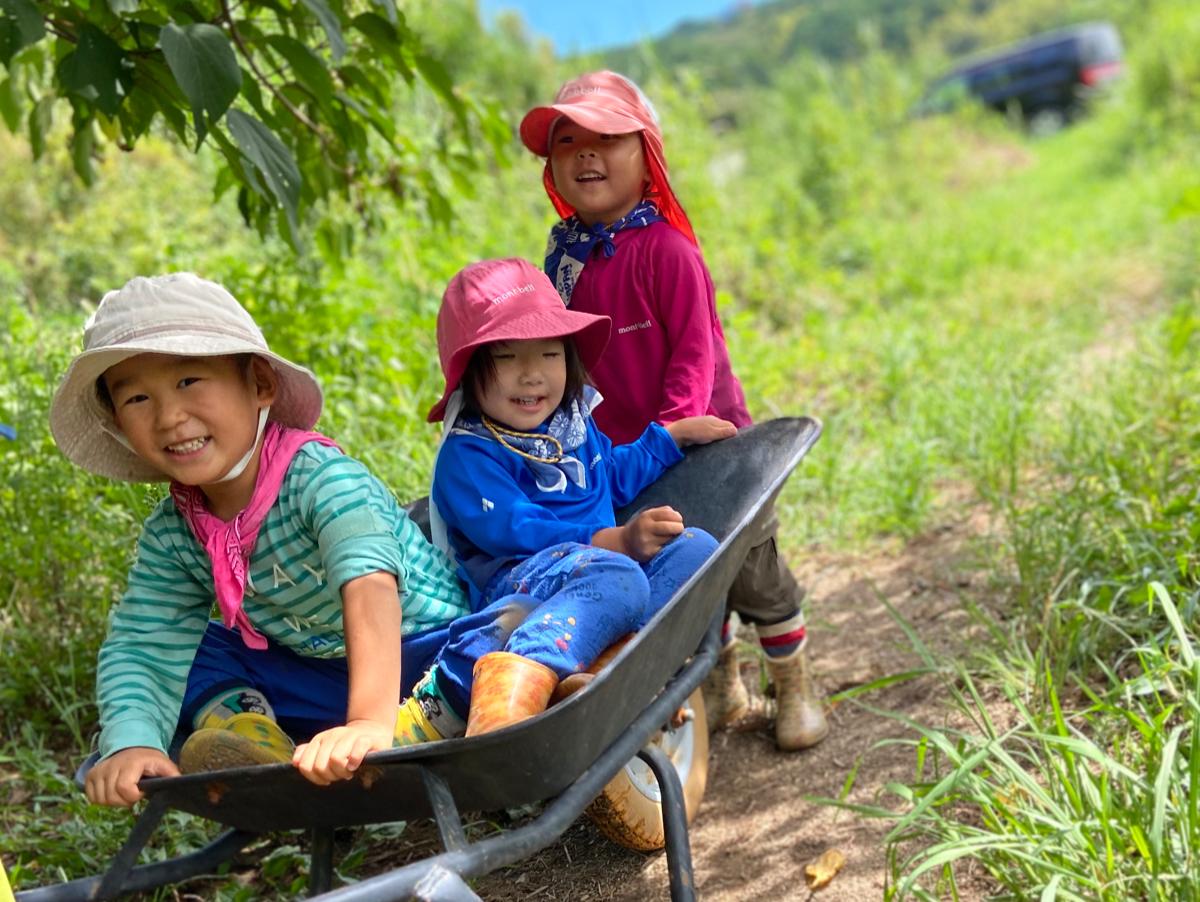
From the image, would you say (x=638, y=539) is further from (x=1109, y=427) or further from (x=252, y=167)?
(x=1109, y=427)

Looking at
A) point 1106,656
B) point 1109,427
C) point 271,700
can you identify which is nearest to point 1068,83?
point 1109,427

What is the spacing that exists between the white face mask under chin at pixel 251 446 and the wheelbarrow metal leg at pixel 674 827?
809 mm

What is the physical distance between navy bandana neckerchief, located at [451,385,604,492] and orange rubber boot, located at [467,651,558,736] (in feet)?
1.93

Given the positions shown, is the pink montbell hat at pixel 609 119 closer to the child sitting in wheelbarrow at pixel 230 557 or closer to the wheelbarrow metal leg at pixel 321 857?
the child sitting in wheelbarrow at pixel 230 557

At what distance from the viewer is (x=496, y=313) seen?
2453mm

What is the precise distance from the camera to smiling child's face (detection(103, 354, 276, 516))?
203 cm

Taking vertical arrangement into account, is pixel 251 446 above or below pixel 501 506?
above

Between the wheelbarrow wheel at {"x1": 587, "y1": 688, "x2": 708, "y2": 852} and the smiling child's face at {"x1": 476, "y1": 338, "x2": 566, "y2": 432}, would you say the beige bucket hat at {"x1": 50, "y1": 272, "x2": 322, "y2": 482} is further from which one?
the wheelbarrow wheel at {"x1": 587, "y1": 688, "x2": 708, "y2": 852}

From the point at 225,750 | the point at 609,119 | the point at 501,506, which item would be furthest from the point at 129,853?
the point at 609,119

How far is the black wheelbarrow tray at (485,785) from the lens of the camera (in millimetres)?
1692

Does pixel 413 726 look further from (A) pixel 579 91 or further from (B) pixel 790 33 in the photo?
(B) pixel 790 33

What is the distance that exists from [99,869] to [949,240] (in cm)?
675

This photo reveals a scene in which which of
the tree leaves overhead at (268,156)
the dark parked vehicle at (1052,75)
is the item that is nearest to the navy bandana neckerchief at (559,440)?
the tree leaves overhead at (268,156)

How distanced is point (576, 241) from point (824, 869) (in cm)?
147
